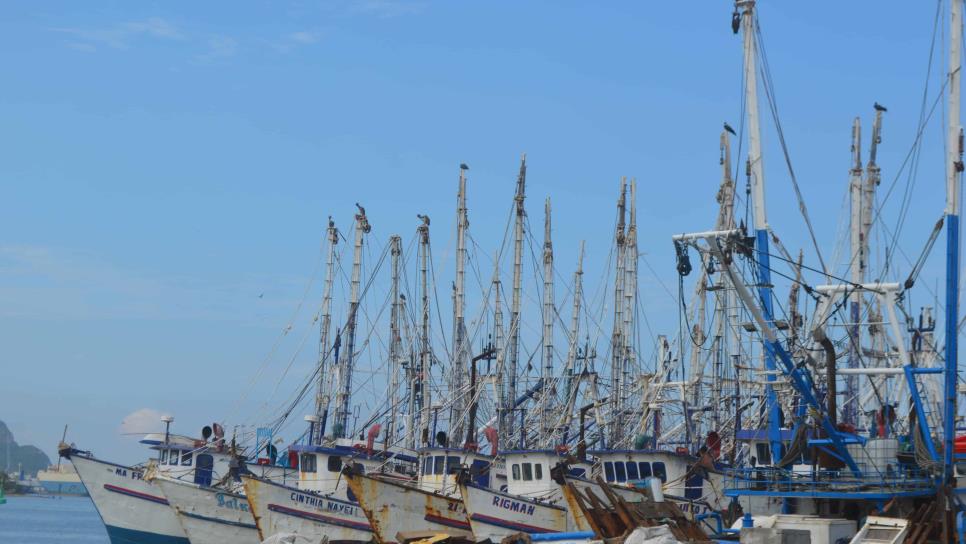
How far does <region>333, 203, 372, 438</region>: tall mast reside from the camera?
5181cm

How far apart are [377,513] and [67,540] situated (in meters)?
44.6

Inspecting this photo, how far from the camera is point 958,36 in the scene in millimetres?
32031

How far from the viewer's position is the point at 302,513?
1719 inches

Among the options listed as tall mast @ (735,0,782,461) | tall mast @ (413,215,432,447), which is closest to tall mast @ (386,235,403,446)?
tall mast @ (413,215,432,447)

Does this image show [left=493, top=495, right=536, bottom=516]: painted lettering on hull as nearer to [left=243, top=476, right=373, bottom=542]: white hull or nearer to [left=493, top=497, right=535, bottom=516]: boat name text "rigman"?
[left=493, top=497, right=535, bottom=516]: boat name text "rigman"

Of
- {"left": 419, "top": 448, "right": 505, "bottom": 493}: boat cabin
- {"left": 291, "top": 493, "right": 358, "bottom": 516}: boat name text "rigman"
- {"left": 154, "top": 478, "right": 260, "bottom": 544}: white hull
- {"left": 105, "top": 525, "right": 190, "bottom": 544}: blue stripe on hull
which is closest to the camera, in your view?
{"left": 291, "top": 493, "right": 358, "bottom": 516}: boat name text "rigman"

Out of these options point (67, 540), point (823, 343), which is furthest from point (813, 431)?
point (67, 540)

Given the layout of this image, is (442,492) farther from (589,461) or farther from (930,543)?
(930,543)

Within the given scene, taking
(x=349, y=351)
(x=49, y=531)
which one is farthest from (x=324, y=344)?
(x=49, y=531)

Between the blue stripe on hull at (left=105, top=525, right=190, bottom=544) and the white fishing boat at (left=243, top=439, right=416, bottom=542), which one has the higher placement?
the white fishing boat at (left=243, top=439, right=416, bottom=542)

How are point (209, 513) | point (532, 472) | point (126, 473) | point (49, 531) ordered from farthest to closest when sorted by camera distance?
point (49, 531) < point (126, 473) < point (209, 513) < point (532, 472)

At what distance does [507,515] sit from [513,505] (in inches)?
14.8

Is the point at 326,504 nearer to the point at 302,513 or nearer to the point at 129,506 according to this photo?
the point at 302,513

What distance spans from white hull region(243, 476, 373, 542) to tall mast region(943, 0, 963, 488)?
19161mm
